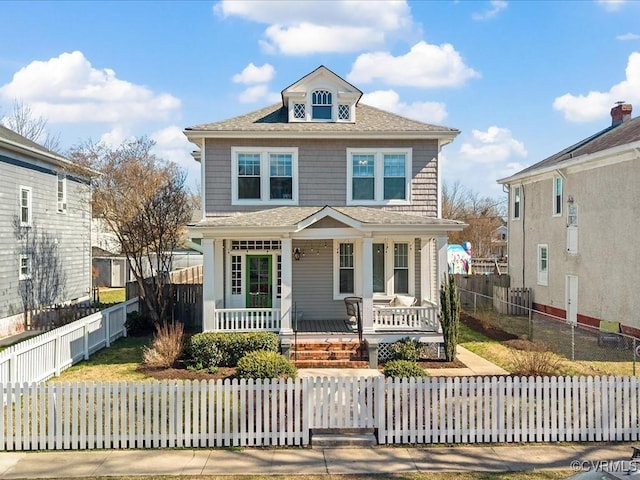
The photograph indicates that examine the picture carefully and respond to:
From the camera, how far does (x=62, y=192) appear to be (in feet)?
75.2

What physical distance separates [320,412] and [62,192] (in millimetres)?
19413

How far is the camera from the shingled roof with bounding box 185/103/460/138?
15422 millimetres

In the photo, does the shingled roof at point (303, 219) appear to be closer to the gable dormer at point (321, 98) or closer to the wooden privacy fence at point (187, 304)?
the gable dormer at point (321, 98)

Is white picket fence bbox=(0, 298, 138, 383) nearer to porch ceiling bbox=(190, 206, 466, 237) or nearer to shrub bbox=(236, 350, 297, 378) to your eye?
porch ceiling bbox=(190, 206, 466, 237)

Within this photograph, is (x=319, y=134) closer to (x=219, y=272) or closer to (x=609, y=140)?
(x=219, y=272)

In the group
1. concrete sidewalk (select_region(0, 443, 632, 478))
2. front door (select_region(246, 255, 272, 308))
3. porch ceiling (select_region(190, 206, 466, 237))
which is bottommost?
concrete sidewalk (select_region(0, 443, 632, 478))

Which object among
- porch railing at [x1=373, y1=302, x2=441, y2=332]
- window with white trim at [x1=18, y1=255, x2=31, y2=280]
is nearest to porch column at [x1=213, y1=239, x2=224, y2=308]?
porch railing at [x1=373, y1=302, x2=441, y2=332]

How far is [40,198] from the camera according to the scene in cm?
2075

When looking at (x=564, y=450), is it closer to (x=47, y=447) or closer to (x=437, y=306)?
(x=437, y=306)

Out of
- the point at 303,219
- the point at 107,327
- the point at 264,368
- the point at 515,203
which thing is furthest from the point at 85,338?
the point at 515,203

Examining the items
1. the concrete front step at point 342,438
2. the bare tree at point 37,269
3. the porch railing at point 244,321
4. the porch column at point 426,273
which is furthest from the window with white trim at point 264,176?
the bare tree at point 37,269

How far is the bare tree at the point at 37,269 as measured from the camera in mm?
19188

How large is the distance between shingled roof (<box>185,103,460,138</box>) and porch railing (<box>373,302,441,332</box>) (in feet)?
17.9

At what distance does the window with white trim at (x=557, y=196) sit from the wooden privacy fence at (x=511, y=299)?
4135 mm
